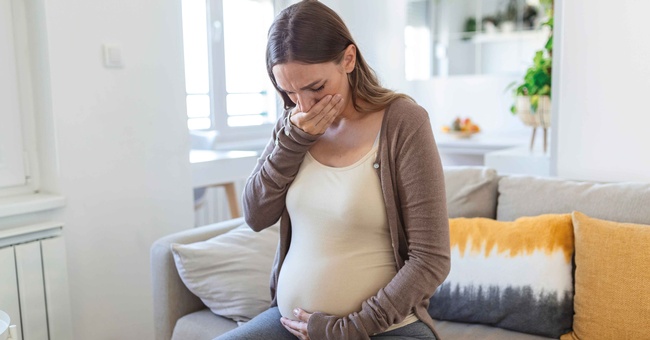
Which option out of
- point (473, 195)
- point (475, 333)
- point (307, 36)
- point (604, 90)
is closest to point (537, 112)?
point (604, 90)

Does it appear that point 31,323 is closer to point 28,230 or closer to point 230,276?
point 28,230

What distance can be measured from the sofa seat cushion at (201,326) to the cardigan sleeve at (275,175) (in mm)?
439

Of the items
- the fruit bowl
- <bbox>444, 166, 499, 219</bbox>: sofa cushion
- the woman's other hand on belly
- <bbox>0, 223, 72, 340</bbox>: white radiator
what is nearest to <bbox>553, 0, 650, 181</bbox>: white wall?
<bbox>444, 166, 499, 219</bbox>: sofa cushion

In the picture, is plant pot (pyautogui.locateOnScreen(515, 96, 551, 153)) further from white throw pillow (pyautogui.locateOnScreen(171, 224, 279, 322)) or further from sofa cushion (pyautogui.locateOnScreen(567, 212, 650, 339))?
white throw pillow (pyautogui.locateOnScreen(171, 224, 279, 322))

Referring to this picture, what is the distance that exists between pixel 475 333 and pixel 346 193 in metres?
0.69

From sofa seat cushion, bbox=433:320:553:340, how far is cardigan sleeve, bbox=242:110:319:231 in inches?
24.8

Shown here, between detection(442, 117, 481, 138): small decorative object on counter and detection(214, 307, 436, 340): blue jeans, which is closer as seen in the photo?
detection(214, 307, 436, 340): blue jeans

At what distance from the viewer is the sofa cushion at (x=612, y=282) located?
4.98 feet

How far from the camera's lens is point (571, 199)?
1.81 metres

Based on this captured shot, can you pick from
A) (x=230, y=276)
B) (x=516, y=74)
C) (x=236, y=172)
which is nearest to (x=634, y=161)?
(x=230, y=276)

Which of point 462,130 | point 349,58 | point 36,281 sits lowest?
point 36,281

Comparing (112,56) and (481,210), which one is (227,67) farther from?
(481,210)

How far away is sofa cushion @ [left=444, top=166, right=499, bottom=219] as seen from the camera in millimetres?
1954

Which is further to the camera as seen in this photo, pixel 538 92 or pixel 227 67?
pixel 227 67
